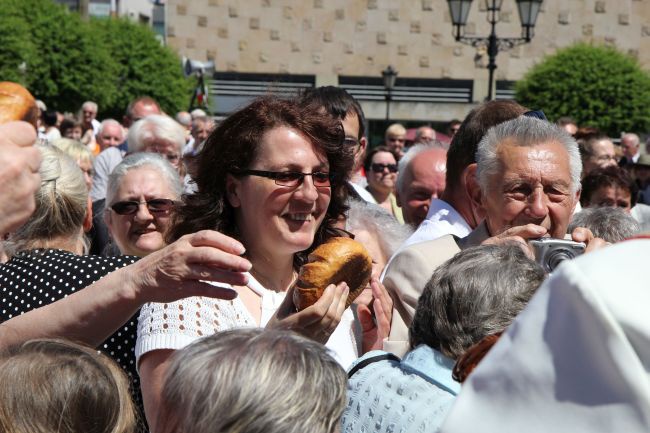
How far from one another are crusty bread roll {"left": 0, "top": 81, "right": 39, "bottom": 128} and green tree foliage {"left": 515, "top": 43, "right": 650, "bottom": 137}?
2967 cm

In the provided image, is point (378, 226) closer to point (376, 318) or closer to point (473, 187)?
point (473, 187)

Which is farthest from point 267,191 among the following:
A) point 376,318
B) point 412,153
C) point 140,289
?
point 412,153

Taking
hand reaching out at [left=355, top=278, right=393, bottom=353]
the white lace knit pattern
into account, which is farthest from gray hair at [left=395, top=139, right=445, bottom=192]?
the white lace knit pattern

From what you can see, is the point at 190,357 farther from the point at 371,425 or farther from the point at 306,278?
the point at 306,278

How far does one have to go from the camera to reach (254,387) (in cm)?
178

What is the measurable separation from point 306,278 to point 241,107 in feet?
2.51

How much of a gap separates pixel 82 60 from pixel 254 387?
3243 cm

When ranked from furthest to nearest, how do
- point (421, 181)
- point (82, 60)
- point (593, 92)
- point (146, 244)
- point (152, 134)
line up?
1. point (82, 60)
2. point (593, 92)
3. point (152, 134)
4. point (421, 181)
5. point (146, 244)

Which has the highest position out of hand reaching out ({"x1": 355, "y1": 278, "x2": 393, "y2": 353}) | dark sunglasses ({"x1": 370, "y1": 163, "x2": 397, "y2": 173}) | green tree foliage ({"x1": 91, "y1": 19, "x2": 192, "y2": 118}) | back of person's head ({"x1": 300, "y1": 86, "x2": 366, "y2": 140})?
back of person's head ({"x1": 300, "y1": 86, "x2": 366, "y2": 140})

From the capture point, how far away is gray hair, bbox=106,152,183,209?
491 cm

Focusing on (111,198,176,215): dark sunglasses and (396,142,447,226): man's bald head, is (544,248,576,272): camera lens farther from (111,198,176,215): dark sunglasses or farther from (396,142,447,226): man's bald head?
(396,142,447,226): man's bald head

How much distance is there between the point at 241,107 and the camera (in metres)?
3.39

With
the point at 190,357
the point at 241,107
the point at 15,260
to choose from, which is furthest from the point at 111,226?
the point at 190,357

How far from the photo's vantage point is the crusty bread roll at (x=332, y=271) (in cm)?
286
